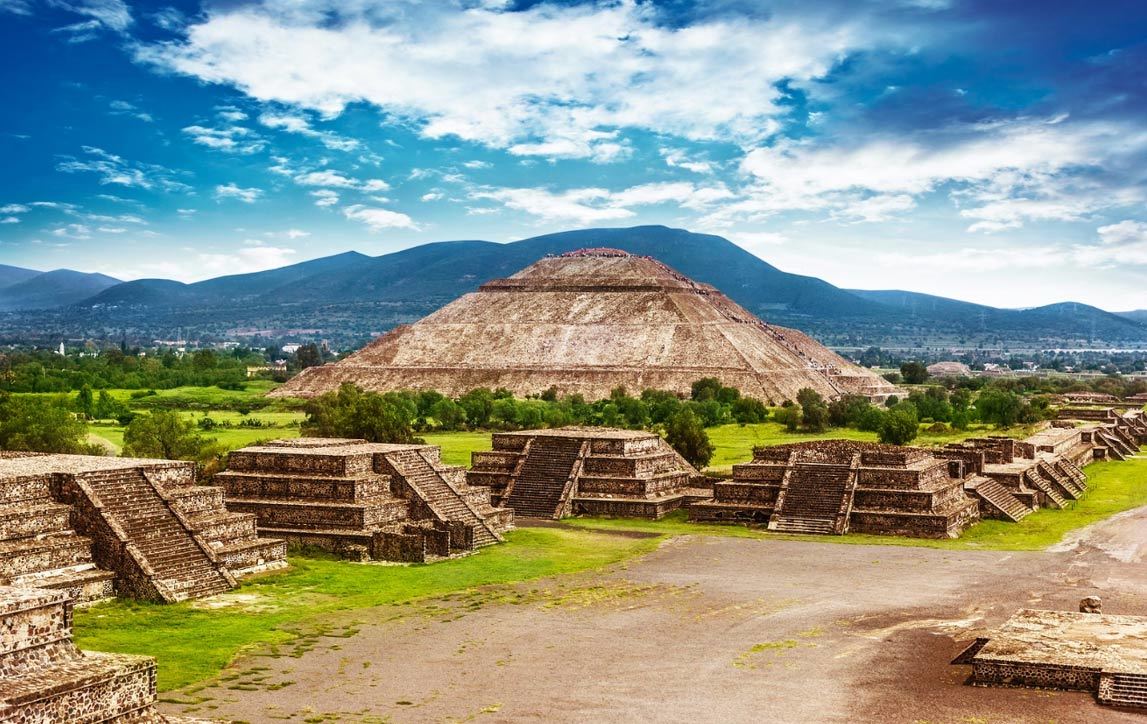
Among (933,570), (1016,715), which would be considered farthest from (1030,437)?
(1016,715)

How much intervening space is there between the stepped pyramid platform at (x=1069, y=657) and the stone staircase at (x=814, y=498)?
1735cm

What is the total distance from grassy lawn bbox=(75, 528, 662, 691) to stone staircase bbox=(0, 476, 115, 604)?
2.87 feet

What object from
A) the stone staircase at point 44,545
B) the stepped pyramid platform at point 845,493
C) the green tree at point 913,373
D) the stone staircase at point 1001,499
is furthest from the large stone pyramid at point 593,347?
the stone staircase at point 44,545

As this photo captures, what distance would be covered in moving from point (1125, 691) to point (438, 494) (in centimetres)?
2446

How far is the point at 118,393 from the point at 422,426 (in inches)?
1710

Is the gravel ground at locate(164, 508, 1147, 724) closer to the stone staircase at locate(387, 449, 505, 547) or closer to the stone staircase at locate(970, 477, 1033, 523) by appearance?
the stone staircase at locate(387, 449, 505, 547)

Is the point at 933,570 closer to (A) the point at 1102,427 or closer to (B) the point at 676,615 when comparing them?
(B) the point at 676,615

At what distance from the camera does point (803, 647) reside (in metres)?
25.8

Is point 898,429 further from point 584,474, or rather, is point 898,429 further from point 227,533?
point 227,533

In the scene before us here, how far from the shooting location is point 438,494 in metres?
41.3

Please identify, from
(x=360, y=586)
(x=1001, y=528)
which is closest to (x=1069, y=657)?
(x=360, y=586)

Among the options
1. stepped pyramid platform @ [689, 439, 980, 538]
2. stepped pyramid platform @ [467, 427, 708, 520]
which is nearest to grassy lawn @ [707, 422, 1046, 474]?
stepped pyramid platform @ [467, 427, 708, 520]

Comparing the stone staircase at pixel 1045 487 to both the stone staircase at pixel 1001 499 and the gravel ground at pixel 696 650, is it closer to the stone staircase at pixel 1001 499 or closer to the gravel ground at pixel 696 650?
the stone staircase at pixel 1001 499

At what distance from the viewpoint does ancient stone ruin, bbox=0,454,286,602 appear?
29.0m
